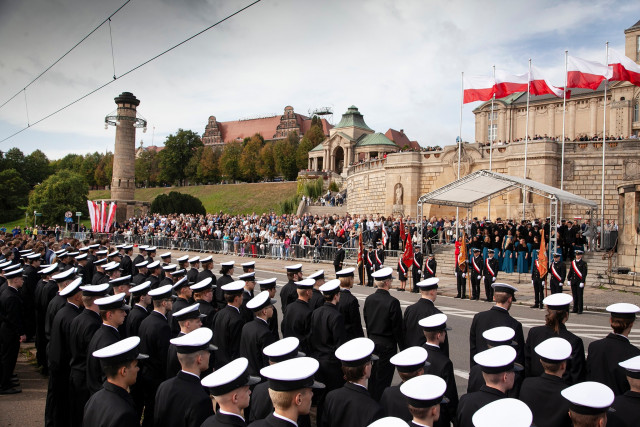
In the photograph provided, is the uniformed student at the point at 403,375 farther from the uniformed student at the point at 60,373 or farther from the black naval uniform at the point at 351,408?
the uniformed student at the point at 60,373

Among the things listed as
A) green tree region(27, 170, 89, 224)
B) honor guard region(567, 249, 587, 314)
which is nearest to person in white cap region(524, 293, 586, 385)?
honor guard region(567, 249, 587, 314)

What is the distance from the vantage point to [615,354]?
5.16 m

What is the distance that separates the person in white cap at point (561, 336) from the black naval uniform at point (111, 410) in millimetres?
4249

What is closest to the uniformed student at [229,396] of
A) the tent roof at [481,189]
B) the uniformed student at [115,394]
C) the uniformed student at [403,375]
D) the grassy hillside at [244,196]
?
the uniformed student at [115,394]

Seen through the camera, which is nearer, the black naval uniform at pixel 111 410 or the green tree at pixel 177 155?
the black naval uniform at pixel 111 410

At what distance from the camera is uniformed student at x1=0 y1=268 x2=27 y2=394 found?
809 cm

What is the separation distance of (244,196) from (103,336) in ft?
257

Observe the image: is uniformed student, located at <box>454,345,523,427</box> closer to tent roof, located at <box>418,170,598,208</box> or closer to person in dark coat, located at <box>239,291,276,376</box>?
person in dark coat, located at <box>239,291,276,376</box>

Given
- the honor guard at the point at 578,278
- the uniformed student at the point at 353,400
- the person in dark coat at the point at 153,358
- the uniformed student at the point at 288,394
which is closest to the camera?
the uniformed student at the point at 288,394

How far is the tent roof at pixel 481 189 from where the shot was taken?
2086 centimetres

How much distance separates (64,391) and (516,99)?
204 ft

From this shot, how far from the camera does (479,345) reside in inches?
252

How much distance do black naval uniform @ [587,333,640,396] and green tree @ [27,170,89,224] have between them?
261 ft

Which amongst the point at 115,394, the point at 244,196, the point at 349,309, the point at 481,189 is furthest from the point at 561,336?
the point at 244,196
